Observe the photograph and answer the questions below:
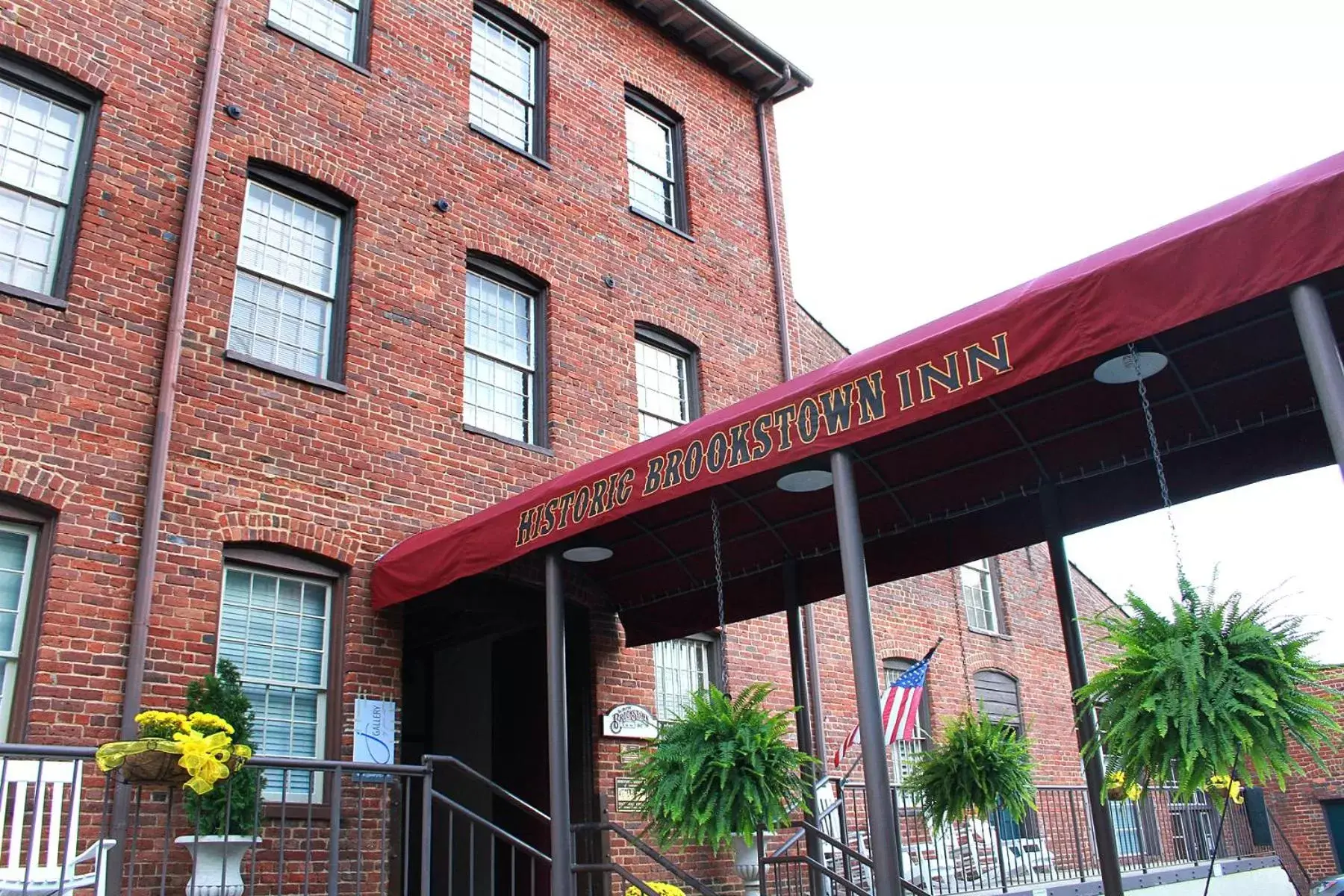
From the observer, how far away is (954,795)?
8812mm

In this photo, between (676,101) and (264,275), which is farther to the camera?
(676,101)

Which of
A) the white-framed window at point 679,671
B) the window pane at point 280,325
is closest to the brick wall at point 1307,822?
the white-framed window at point 679,671

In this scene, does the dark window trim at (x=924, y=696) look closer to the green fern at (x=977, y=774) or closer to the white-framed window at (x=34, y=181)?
the green fern at (x=977, y=774)

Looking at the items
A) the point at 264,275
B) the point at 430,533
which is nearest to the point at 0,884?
the point at 430,533

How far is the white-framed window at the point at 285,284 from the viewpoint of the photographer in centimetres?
897

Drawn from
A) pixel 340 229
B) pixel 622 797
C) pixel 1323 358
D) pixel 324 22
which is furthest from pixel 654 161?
pixel 1323 358

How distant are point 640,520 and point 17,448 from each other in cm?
418

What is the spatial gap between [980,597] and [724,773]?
11366mm

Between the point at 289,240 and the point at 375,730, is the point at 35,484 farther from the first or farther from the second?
the point at 289,240

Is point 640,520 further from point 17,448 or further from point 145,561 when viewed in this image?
point 17,448

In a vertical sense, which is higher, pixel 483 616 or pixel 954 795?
pixel 483 616

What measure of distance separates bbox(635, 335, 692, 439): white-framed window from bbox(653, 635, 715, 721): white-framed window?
2.20 m

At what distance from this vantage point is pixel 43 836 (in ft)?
22.3

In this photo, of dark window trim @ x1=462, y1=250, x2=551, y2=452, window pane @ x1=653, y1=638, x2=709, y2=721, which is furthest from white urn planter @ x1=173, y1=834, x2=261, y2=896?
window pane @ x1=653, y1=638, x2=709, y2=721
